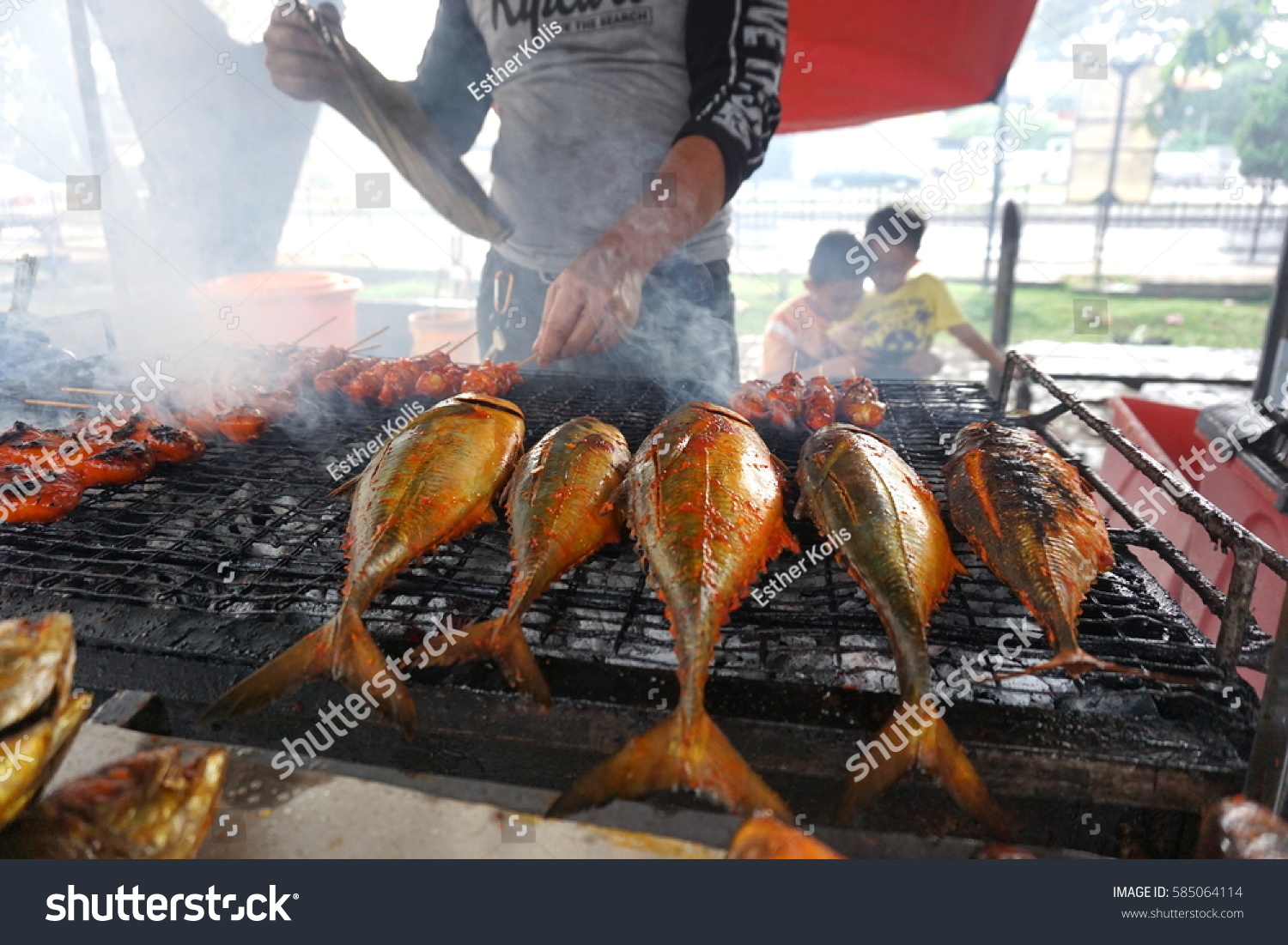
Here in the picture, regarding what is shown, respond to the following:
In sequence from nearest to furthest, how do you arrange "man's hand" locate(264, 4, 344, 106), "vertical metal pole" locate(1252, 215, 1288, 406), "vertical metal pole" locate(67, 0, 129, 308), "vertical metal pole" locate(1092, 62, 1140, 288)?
1. "man's hand" locate(264, 4, 344, 106)
2. "vertical metal pole" locate(1252, 215, 1288, 406)
3. "vertical metal pole" locate(67, 0, 129, 308)
4. "vertical metal pole" locate(1092, 62, 1140, 288)

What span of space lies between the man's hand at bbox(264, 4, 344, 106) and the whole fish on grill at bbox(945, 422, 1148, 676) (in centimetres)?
440

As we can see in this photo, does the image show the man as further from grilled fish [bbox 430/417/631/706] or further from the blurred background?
grilled fish [bbox 430/417/631/706]

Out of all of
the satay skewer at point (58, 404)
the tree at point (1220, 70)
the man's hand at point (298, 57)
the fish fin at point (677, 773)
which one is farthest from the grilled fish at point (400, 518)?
the tree at point (1220, 70)

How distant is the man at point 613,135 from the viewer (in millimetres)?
4180

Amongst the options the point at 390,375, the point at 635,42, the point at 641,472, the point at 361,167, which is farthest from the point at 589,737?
the point at 361,167

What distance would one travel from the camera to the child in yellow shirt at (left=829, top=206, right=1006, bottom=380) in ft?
24.1

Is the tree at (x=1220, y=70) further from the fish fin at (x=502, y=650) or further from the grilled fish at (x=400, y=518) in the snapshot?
the fish fin at (x=502, y=650)

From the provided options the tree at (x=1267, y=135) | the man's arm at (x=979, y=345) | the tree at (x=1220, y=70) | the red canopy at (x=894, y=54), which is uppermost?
the tree at (x=1220, y=70)

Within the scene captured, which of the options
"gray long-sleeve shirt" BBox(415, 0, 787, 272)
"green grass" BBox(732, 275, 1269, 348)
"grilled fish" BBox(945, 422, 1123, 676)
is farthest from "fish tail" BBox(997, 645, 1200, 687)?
"green grass" BBox(732, 275, 1269, 348)

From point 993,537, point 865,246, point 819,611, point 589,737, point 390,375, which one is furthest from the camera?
point 865,246

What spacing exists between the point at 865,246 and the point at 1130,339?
8554mm

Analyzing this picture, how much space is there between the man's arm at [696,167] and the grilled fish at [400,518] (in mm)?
744

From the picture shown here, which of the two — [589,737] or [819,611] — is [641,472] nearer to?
[819,611]

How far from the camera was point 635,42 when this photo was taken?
15.7 feet
